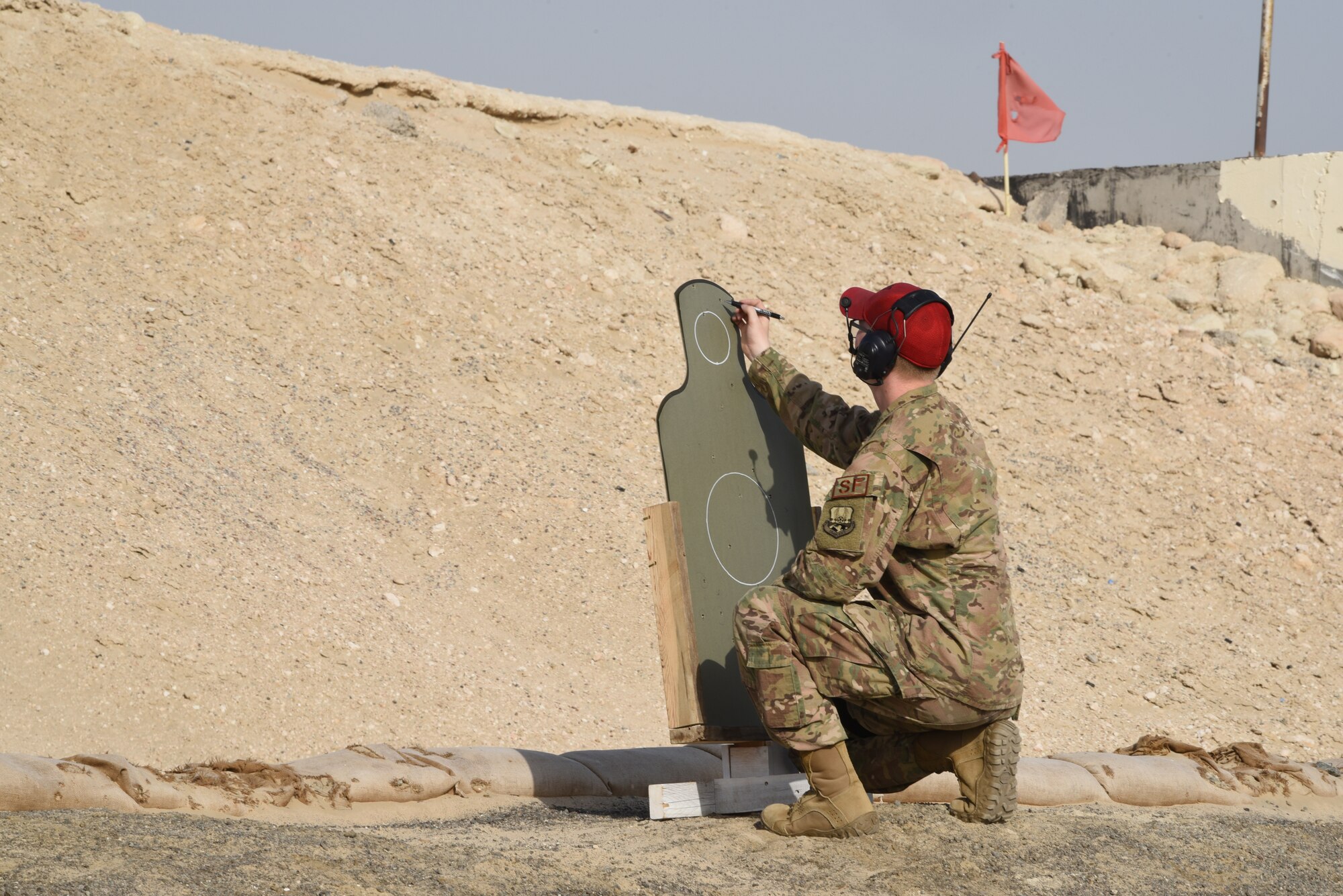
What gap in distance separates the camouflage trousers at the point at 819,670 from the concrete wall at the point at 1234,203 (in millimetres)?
10718

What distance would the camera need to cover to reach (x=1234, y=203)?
13070mm

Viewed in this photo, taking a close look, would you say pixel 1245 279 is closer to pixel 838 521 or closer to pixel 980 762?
pixel 980 762

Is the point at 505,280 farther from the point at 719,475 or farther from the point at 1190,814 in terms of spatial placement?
the point at 1190,814

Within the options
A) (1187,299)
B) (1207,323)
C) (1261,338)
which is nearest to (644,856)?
(1207,323)

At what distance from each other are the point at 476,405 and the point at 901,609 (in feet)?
20.2

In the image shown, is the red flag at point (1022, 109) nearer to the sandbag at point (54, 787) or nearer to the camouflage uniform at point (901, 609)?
the camouflage uniform at point (901, 609)

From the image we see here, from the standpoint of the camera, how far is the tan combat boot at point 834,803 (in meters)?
3.70

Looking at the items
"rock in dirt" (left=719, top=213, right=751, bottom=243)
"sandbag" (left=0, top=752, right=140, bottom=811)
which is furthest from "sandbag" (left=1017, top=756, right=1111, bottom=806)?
"rock in dirt" (left=719, top=213, right=751, bottom=243)

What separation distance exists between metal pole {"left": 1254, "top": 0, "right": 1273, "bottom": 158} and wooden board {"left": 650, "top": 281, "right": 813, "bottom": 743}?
10654 mm

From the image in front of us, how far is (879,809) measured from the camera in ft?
13.3

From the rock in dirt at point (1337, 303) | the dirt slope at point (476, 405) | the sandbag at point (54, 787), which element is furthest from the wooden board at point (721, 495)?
the rock in dirt at point (1337, 303)

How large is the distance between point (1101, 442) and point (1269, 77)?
16.7 feet

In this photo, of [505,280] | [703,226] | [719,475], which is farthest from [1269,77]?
[719,475]

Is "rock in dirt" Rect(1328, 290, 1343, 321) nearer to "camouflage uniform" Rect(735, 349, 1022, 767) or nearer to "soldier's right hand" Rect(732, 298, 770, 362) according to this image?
"soldier's right hand" Rect(732, 298, 770, 362)
